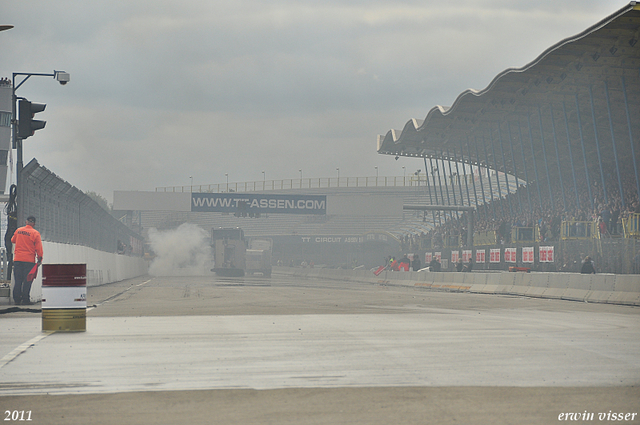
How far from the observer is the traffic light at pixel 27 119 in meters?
16.1

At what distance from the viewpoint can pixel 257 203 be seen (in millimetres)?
65000

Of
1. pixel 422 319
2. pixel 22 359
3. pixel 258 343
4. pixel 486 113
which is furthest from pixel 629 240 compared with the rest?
pixel 486 113

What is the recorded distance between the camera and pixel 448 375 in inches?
286

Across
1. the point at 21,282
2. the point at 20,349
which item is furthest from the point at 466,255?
the point at 20,349

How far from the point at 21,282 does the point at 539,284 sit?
16.6 metres

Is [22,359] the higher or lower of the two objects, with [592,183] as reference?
lower

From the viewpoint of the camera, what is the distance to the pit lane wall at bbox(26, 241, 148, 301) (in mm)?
20017

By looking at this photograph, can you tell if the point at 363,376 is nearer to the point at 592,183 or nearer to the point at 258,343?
the point at 258,343

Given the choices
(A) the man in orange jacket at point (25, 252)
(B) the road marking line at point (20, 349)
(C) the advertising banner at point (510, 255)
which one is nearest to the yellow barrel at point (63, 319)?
(B) the road marking line at point (20, 349)

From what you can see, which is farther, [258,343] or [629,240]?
[629,240]

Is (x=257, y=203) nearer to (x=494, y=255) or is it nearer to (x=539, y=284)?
(x=494, y=255)

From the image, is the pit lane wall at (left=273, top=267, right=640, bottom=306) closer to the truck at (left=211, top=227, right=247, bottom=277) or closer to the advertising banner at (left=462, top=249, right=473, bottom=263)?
the advertising banner at (left=462, top=249, right=473, bottom=263)

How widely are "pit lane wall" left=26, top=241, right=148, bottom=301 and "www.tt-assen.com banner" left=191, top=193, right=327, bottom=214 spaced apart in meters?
8.91

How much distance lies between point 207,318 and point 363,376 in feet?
23.1
